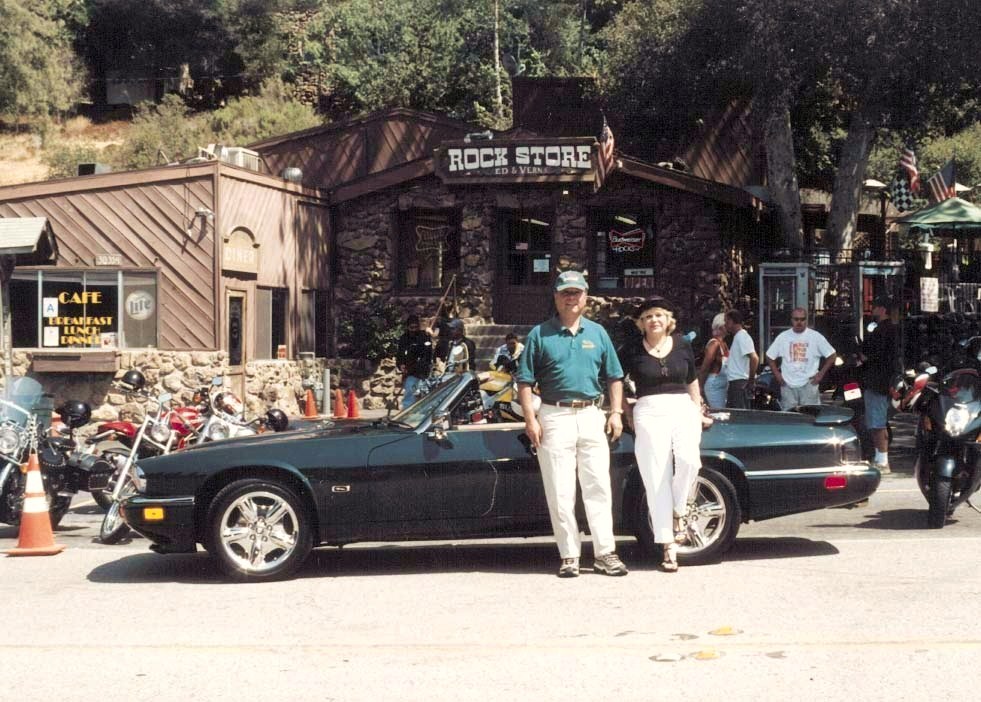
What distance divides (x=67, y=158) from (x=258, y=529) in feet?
150

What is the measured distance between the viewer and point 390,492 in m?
8.88

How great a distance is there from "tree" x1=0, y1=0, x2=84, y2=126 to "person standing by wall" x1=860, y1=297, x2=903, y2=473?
4761 centimetres

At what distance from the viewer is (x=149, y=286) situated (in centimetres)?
2381

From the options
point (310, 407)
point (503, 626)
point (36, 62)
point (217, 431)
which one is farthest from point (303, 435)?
point (36, 62)

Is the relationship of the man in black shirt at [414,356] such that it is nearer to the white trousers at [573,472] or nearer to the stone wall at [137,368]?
the stone wall at [137,368]

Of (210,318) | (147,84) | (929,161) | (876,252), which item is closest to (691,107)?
(876,252)

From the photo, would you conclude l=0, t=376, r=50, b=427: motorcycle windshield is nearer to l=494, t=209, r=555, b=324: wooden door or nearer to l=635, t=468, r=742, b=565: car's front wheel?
l=635, t=468, r=742, b=565: car's front wheel

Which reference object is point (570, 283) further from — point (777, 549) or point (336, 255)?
point (336, 255)

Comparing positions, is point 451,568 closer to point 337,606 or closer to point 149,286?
point 337,606

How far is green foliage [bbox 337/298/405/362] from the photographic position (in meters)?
27.0

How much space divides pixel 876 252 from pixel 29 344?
53.8 ft

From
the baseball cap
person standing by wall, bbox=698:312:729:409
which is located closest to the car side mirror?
the baseball cap

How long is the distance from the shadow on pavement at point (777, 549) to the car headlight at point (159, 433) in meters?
4.55

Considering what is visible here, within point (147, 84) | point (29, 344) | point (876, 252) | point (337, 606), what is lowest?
point (337, 606)
